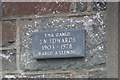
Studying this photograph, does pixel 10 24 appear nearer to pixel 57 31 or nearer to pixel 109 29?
pixel 57 31

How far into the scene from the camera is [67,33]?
92.8 inches

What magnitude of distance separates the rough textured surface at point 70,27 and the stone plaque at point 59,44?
0.02m

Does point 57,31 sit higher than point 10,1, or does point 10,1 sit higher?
point 10,1

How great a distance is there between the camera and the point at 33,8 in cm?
244

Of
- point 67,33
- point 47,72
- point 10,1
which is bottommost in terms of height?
point 47,72

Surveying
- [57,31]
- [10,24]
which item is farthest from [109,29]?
[10,24]

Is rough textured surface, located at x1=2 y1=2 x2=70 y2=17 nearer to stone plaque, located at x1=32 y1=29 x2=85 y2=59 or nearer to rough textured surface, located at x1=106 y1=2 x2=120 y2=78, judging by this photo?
stone plaque, located at x1=32 y1=29 x2=85 y2=59

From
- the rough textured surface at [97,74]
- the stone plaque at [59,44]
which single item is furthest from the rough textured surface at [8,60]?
the rough textured surface at [97,74]

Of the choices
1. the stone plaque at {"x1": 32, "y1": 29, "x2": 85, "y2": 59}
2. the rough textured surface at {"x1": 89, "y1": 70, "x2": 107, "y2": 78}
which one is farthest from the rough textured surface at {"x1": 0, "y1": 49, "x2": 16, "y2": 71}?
the rough textured surface at {"x1": 89, "y1": 70, "x2": 107, "y2": 78}

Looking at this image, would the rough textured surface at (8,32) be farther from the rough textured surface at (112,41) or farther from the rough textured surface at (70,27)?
the rough textured surface at (112,41)

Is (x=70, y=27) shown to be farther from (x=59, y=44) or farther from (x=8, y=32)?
(x=8, y=32)

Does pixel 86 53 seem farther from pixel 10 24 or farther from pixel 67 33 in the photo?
pixel 10 24

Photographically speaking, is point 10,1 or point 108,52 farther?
point 10,1

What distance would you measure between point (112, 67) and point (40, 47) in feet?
1.17
